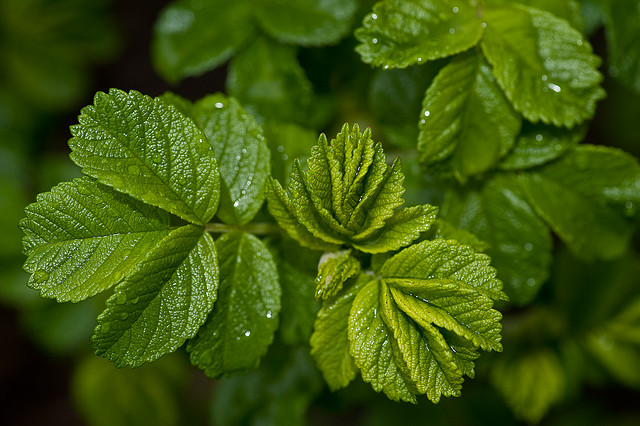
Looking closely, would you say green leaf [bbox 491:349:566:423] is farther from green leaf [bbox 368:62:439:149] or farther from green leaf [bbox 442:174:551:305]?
green leaf [bbox 368:62:439:149]

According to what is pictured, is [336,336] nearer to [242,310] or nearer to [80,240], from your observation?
[242,310]

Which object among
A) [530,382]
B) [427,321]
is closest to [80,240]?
[427,321]

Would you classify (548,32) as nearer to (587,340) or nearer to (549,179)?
(549,179)

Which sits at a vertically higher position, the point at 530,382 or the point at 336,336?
the point at 336,336

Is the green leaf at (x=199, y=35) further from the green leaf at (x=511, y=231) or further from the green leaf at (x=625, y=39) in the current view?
the green leaf at (x=625, y=39)

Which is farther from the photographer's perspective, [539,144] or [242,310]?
[539,144]

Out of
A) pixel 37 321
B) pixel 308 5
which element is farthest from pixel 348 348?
pixel 37 321

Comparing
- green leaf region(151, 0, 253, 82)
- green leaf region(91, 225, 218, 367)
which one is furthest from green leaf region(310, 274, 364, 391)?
green leaf region(151, 0, 253, 82)
